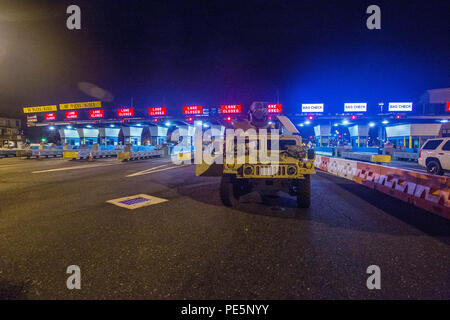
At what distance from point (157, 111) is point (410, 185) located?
98.2 feet

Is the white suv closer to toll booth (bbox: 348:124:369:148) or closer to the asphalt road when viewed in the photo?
the asphalt road

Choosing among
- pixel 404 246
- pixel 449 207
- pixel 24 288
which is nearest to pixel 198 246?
pixel 24 288

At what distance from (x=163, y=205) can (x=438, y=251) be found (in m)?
5.21

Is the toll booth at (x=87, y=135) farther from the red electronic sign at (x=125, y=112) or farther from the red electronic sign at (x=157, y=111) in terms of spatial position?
the red electronic sign at (x=157, y=111)

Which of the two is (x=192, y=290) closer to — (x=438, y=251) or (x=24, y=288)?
(x=24, y=288)

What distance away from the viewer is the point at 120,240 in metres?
3.27

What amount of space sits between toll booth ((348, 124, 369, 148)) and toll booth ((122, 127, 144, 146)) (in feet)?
137

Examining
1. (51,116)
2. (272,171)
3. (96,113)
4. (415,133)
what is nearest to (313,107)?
(415,133)

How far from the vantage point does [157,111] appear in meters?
30.2

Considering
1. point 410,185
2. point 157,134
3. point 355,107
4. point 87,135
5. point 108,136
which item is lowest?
point 410,185

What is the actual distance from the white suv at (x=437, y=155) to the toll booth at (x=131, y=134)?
41385mm

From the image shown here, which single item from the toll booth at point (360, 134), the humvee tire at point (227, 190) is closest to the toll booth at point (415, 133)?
the toll booth at point (360, 134)

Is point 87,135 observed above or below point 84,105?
below

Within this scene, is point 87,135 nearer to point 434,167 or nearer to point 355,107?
point 355,107
